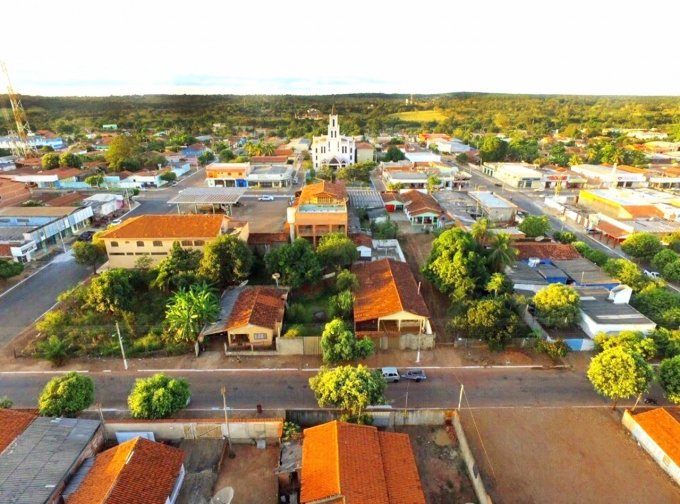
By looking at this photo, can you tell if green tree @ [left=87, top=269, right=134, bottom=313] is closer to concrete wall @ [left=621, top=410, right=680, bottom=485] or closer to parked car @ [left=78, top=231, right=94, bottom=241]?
parked car @ [left=78, top=231, right=94, bottom=241]

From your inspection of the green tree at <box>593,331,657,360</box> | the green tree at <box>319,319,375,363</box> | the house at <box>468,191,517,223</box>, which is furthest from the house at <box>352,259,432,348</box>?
the house at <box>468,191,517,223</box>

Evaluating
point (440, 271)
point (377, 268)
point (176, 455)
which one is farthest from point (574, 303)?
point (176, 455)

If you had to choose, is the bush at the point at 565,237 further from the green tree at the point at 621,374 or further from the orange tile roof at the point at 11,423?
the orange tile roof at the point at 11,423

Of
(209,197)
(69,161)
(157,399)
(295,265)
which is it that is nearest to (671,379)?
(295,265)

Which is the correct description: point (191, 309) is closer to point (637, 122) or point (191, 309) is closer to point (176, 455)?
point (176, 455)

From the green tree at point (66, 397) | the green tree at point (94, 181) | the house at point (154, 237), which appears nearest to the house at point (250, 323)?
the green tree at point (66, 397)

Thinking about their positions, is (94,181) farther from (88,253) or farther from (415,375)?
(415,375)
